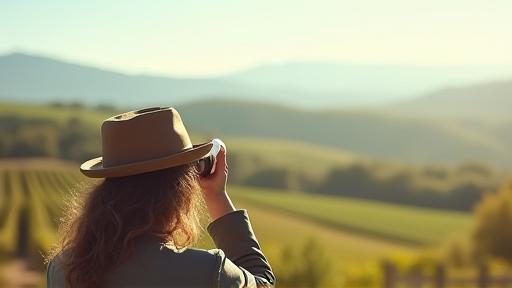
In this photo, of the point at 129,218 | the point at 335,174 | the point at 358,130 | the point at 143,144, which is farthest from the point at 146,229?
the point at 358,130

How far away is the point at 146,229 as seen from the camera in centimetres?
148

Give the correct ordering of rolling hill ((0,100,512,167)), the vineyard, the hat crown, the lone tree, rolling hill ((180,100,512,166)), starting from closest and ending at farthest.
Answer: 1. the hat crown
2. the vineyard
3. the lone tree
4. rolling hill ((0,100,512,167))
5. rolling hill ((180,100,512,166))

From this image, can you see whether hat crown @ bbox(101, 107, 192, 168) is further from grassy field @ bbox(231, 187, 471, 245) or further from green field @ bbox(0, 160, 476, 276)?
grassy field @ bbox(231, 187, 471, 245)

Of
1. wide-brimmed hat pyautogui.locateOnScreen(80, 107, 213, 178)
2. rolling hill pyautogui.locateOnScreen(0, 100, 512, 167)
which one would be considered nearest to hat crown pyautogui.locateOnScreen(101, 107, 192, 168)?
wide-brimmed hat pyautogui.locateOnScreen(80, 107, 213, 178)

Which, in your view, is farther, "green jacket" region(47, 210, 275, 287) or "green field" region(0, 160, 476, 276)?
"green field" region(0, 160, 476, 276)

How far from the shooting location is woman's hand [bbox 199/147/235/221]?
1.60 m

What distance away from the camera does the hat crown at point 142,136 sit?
1561mm

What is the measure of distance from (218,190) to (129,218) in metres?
0.19

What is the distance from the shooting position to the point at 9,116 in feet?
266

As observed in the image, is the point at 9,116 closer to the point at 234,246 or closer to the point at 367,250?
the point at 367,250

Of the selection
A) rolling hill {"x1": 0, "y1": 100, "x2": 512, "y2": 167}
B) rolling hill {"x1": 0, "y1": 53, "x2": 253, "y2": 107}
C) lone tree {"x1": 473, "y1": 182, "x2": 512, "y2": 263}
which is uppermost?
lone tree {"x1": 473, "y1": 182, "x2": 512, "y2": 263}

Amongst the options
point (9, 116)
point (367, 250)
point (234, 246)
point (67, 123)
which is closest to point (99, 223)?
point (234, 246)

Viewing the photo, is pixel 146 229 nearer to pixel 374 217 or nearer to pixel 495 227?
pixel 495 227

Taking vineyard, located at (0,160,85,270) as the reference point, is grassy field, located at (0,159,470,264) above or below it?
below
